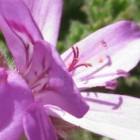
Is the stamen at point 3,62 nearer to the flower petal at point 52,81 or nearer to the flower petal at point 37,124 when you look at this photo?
the flower petal at point 52,81

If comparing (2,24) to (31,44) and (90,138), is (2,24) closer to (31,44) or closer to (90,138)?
(31,44)

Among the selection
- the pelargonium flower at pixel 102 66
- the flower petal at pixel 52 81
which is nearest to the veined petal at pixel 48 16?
the pelargonium flower at pixel 102 66

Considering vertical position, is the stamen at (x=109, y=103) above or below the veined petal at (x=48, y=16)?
below

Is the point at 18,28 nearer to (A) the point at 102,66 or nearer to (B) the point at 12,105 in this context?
(B) the point at 12,105

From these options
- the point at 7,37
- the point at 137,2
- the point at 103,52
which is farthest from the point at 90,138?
the point at 7,37

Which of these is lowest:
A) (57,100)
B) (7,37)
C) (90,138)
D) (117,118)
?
(90,138)

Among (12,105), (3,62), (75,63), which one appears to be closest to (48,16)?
(75,63)

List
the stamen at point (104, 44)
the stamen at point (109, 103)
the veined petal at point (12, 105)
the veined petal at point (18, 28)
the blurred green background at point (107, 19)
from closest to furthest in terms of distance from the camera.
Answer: the veined petal at point (12, 105) → the veined petal at point (18, 28) → the stamen at point (109, 103) → the stamen at point (104, 44) → the blurred green background at point (107, 19)

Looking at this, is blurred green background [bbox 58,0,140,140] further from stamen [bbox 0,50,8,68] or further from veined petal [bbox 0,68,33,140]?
veined petal [bbox 0,68,33,140]
